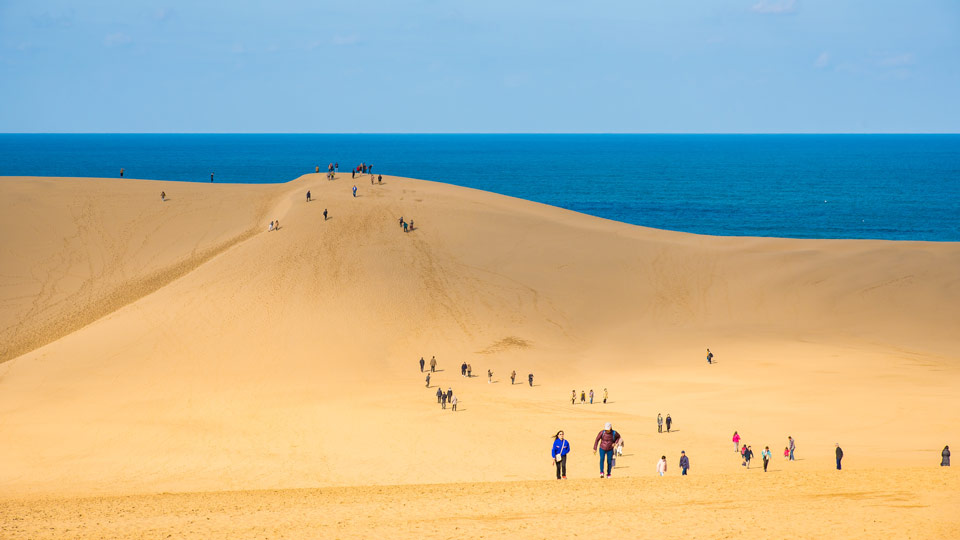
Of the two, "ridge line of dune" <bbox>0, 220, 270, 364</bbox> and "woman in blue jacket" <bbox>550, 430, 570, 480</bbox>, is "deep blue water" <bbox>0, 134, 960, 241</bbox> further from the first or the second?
"woman in blue jacket" <bbox>550, 430, 570, 480</bbox>

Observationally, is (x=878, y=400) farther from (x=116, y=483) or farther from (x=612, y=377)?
(x=116, y=483)

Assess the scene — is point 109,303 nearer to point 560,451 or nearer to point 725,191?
point 560,451

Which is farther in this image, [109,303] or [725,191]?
[725,191]

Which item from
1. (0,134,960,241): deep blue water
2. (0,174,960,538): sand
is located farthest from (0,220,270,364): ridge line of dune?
(0,134,960,241): deep blue water

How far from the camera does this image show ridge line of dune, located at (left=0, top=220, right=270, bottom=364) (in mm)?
43906

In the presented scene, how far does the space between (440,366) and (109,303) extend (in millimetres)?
19752

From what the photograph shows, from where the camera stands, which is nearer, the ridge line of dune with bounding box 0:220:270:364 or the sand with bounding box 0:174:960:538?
the sand with bounding box 0:174:960:538

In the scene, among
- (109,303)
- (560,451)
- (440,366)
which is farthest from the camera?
(109,303)

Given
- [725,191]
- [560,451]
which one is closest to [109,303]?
[560,451]

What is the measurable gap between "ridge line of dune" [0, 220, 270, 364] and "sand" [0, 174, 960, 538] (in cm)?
19

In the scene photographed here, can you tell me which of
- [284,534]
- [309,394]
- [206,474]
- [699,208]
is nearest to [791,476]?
[284,534]

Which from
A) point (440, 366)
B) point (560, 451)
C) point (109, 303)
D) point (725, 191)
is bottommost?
point (560, 451)

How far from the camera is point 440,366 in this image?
40500 mm

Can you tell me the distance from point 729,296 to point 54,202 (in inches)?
1713
